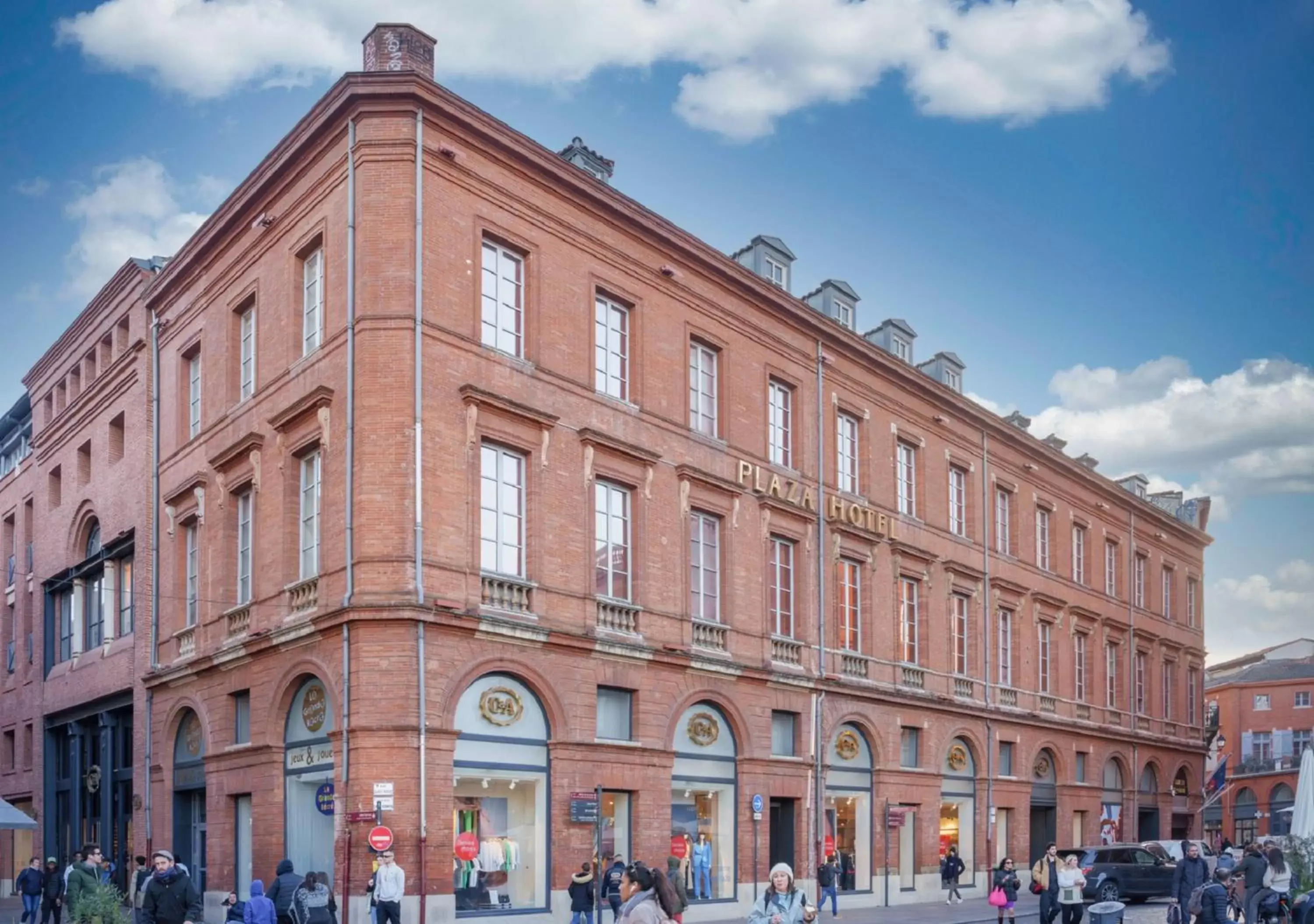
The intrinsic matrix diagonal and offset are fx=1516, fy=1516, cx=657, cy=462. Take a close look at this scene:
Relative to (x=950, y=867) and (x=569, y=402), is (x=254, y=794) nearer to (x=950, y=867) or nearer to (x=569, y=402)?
(x=569, y=402)

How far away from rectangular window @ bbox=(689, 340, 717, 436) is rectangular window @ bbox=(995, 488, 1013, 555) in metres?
15.3

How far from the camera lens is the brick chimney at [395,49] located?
27203mm

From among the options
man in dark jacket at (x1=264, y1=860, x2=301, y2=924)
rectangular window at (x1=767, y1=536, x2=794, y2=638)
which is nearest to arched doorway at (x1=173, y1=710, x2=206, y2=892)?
man in dark jacket at (x1=264, y1=860, x2=301, y2=924)

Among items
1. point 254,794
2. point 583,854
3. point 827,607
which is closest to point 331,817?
point 254,794

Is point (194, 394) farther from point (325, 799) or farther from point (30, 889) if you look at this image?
point (325, 799)

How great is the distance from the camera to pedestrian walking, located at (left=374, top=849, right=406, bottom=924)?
23.2 meters

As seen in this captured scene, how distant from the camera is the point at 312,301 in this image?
28734mm

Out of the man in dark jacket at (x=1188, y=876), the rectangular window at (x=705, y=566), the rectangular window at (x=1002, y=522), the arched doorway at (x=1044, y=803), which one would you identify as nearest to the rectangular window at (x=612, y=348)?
the rectangular window at (x=705, y=566)

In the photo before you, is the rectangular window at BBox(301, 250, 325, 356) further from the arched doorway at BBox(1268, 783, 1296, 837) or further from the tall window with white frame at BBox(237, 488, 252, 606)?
the arched doorway at BBox(1268, 783, 1296, 837)

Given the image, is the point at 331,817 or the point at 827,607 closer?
the point at 331,817

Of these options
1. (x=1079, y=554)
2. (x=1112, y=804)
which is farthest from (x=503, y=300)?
(x=1112, y=804)

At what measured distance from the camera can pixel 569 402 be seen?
1147 inches

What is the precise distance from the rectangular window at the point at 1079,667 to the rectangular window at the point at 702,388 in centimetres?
2220

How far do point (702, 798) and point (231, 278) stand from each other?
1476cm
